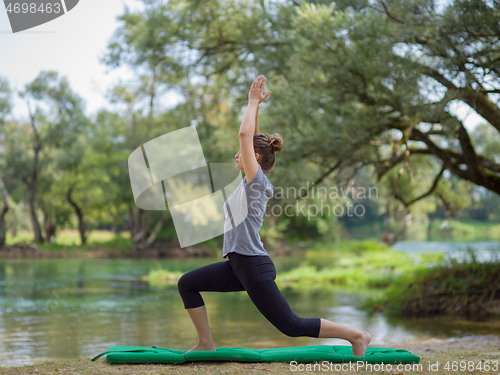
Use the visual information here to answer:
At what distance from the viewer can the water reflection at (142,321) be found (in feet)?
24.5

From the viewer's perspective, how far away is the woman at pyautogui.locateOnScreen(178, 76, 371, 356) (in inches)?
140

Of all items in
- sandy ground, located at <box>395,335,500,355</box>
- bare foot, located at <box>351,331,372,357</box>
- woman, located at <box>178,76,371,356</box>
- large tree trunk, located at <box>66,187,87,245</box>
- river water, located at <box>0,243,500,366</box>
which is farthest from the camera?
large tree trunk, located at <box>66,187,87,245</box>

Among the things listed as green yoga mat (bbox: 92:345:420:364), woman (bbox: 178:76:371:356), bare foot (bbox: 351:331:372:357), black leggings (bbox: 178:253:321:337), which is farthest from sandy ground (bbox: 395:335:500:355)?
black leggings (bbox: 178:253:321:337)

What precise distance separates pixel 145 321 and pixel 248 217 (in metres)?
6.99

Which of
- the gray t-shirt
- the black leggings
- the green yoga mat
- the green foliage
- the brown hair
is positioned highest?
the brown hair

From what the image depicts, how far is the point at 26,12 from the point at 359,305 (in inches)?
377

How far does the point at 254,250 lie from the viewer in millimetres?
3590

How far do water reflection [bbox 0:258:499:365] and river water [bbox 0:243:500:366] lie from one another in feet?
0.05

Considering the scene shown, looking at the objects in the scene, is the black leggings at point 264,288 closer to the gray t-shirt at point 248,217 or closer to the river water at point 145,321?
the gray t-shirt at point 248,217

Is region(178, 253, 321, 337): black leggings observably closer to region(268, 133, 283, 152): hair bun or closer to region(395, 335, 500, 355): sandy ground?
region(268, 133, 283, 152): hair bun

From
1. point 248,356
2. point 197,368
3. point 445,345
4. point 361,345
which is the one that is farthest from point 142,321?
point 361,345

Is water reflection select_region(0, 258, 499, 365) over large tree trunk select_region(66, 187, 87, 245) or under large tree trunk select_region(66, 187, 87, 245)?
under

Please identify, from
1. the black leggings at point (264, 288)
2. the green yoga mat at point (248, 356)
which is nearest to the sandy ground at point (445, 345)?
the green yoga mat at point (248, 356)

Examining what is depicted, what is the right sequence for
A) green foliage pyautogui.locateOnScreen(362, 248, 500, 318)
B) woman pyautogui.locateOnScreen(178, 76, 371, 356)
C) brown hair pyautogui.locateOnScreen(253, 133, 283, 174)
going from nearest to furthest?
woman pyautogui.locateOnScreen(178, 76, 371, 356)
brown hair pyautogui.locateOnScreen(253, 133, 283, 174)
green foliage pyautogui.locateOnScreen(362, 248, 500, 318)
